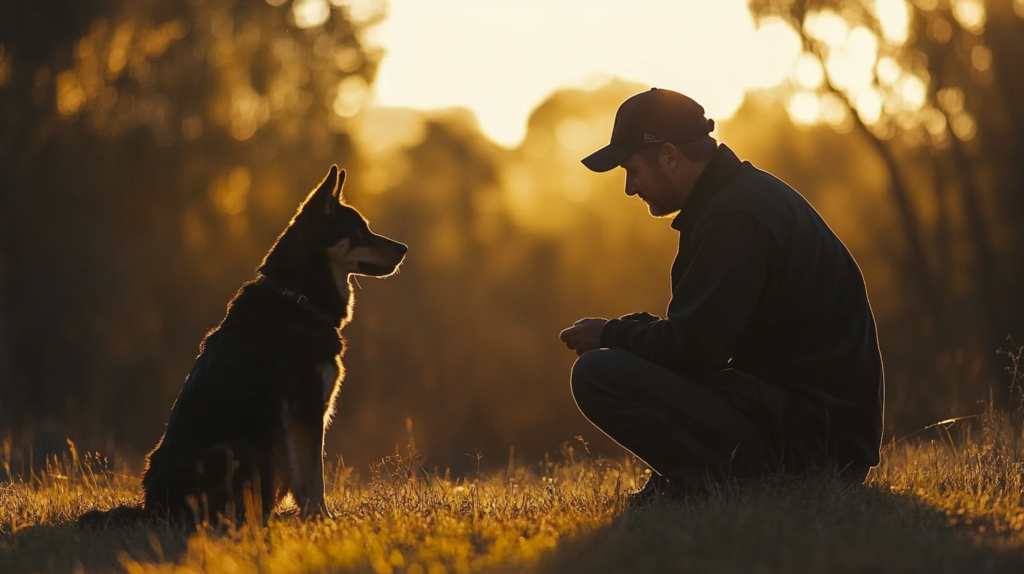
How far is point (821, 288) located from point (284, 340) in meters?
2.87

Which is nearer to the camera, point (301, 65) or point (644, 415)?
Answer: point (644, 415)

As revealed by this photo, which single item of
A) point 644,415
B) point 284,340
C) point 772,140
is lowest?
point 644,415

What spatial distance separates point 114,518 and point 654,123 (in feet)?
11.1

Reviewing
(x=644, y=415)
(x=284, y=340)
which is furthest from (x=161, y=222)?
(x=644, y=415)

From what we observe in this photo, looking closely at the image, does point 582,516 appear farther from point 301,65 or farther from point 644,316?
point 301,65

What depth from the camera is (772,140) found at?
25547mm

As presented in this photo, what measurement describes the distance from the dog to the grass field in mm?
243

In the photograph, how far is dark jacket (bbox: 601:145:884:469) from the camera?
4902 mm

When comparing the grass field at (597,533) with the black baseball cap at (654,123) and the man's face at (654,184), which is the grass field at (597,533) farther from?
the black baseball cap at (654,123)

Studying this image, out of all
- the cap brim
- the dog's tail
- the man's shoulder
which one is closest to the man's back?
the man's shoulder

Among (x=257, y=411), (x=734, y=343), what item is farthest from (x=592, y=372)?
(x=257, y=411)

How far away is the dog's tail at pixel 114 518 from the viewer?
17.4ft

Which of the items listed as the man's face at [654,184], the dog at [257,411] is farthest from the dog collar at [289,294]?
the man's face at [654,184]

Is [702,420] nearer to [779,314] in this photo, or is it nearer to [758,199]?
[779,314]
